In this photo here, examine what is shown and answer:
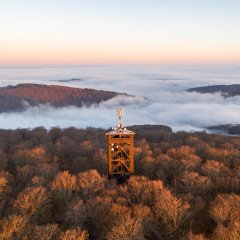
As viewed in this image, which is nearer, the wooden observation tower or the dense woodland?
the dense woodland

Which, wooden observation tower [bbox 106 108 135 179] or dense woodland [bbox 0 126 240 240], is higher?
wooden observation tower [bbox 106 108 135 179]

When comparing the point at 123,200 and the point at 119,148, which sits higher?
the point at 119,148

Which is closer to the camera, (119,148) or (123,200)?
(123,200)

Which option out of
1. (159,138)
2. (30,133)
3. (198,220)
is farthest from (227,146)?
(30,133)

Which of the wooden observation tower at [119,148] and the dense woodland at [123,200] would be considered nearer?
the dense woodland at [123,200]

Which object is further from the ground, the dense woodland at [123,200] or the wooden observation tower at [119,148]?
the wooden observation tower at [119,148]
